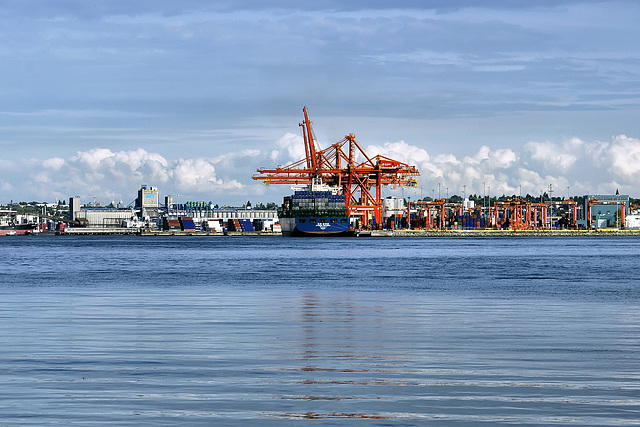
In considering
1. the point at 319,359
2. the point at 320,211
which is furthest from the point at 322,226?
the point at 319,359

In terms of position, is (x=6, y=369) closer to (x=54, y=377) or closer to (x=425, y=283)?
(x=54, y=377)

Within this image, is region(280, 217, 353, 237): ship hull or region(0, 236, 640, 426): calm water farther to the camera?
region(280, 217, 353, 237): ship hull

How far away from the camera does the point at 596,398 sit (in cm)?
1220

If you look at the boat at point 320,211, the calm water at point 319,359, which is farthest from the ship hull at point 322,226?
the calm water at point 319,359

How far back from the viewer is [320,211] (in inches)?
7111

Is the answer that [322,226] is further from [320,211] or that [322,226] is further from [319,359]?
[319,359]

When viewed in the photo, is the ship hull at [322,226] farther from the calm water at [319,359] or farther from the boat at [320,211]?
the calm water at [319,359]

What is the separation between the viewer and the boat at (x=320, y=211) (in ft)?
593

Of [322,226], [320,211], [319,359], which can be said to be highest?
[320,211]

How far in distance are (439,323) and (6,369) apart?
1132 cm

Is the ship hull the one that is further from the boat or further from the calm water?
the calm water

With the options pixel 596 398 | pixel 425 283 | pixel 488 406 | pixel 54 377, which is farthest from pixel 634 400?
pixel 425 283

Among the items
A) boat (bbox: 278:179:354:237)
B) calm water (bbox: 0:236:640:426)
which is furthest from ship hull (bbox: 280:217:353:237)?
calm water (bbox: 0:236:640:426)

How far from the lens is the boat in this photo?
181 meters
